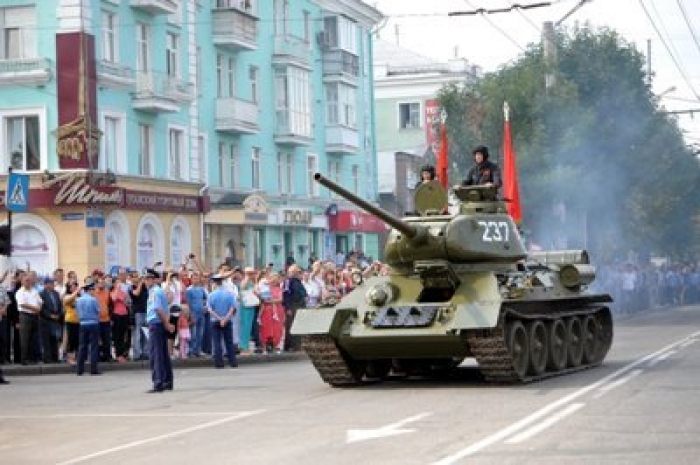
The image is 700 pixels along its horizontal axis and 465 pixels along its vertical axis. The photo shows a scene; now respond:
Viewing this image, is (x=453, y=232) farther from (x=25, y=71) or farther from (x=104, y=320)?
(x=25, y=71)

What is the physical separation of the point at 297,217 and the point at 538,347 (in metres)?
31.7

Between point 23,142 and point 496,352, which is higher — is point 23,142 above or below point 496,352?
above

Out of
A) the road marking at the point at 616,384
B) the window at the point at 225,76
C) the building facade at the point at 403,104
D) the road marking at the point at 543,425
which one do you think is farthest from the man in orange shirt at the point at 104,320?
the building facade at the point at 403,104

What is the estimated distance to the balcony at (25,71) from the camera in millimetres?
38531

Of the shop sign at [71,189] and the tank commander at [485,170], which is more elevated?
the shop sign at [71,189]

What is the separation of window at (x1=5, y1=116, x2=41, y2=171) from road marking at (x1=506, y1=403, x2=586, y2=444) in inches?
965

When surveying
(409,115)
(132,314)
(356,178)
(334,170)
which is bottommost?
(132,314)

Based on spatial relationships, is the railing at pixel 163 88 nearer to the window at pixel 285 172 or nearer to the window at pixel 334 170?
the window at pixel 285 172

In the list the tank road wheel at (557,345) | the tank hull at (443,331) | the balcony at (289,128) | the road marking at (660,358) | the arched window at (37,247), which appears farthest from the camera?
the balcony at (289,128)

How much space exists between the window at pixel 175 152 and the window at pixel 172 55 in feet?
5.32

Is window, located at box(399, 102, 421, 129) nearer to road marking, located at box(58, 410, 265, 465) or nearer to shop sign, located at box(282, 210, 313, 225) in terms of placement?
shop sign, located at box(282, 210, 313, 225)

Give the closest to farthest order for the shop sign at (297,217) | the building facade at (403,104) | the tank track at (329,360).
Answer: the tank track at (329,360) < the shop sign at (297,217) < the building facade at (403,104)

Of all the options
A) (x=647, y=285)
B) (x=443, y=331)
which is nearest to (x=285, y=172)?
(x=647, y=285)

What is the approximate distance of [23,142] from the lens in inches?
1540
